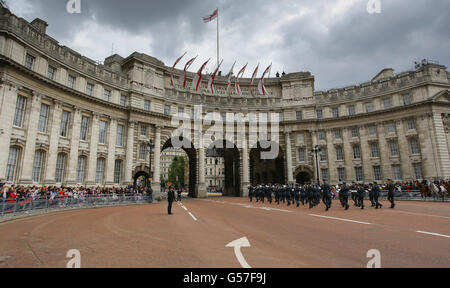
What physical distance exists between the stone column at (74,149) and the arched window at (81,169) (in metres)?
0.82

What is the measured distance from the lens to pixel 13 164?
2170cm

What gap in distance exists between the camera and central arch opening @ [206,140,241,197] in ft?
142

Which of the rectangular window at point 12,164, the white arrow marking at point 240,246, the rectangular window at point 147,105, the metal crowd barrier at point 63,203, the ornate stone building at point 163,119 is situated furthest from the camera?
the rectangular window at point 147,105

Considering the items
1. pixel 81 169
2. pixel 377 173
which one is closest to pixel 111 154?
pixel 81 169

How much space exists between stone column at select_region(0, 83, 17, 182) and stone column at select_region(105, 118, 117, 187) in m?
10.6

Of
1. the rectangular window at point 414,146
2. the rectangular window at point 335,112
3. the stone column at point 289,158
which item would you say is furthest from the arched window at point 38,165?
the rectangular window at point 414,146

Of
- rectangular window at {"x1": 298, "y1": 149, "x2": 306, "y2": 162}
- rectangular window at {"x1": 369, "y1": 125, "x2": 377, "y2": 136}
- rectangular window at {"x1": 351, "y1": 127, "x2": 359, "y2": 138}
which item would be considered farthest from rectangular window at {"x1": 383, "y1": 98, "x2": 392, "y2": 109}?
rectangular window at {"x1": 298, "y1": 149, "x2": 306, "y2": 162}

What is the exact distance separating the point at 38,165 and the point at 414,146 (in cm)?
4649

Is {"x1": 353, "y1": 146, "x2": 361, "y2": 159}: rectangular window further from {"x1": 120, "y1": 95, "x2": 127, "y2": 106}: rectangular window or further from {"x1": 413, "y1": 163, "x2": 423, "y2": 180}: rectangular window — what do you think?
{"x1": 120, "y1": 95, "x2": 127, "y2": 106}: rectangular window

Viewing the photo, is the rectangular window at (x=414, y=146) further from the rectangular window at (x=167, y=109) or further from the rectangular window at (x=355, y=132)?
the rectangular window at (x=167, y=109)

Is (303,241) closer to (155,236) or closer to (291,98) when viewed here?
(155,236)

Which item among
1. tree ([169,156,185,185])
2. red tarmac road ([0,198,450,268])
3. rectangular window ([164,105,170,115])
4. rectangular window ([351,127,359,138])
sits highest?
rectangular window ([164,105,170,115])

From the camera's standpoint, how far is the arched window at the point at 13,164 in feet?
69.6
